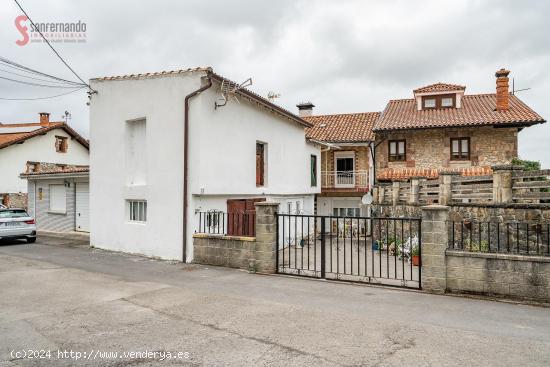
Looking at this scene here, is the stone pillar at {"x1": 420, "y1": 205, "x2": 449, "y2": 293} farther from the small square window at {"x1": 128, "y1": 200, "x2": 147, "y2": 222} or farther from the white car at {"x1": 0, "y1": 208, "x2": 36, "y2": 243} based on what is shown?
the white car at {"x1": 0, "y1": 208, "x2": 36, "y2": 243}

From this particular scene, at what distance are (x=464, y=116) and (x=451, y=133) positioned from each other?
4.48ft

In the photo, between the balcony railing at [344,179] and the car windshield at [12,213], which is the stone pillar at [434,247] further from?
the balcony railing at [344,179]

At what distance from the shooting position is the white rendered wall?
2298 cm

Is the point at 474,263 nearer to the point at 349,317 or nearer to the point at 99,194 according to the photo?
the point at 349,317

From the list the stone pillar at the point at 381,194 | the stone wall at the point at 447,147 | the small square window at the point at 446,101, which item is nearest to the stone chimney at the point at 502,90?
the stone wall at the point at 447,147

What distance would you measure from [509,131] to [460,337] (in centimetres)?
1994

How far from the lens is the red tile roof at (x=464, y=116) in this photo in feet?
67.6

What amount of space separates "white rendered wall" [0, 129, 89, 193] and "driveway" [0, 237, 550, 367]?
1752cm

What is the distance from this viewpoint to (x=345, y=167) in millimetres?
24172

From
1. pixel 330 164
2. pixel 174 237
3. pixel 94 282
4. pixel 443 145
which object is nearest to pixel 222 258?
pixel 174 237

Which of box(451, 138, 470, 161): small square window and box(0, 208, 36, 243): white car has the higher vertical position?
box(451, 138, 470, 161): small square window

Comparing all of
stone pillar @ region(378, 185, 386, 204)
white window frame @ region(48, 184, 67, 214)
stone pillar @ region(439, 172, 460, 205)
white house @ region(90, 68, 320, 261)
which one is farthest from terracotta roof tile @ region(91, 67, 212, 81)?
stone pillar @ region(378, 185, 386, 204)

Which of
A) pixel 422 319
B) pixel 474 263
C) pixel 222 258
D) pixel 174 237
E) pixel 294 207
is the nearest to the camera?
pixel 422 319

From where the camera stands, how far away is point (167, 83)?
11.1 meters
